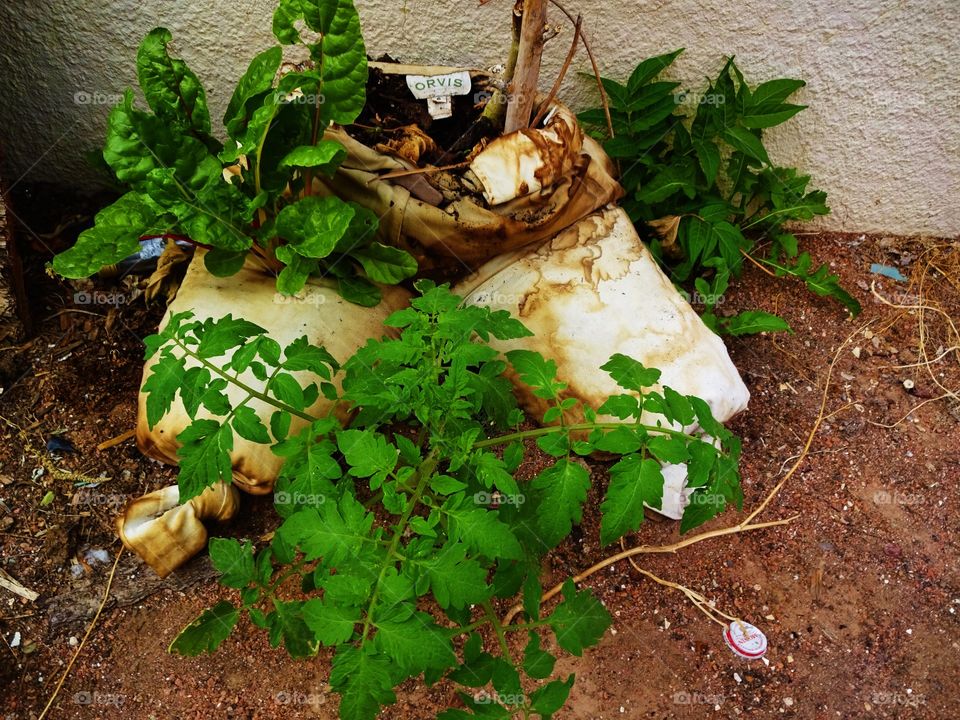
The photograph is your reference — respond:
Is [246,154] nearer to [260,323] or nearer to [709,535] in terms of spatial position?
[260,323]

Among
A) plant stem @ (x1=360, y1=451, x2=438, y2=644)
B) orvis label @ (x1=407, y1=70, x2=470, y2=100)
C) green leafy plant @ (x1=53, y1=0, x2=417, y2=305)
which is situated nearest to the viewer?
plant stem @ (x1=360, y1=451, x2=438, y2=644)

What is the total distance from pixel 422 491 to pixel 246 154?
93 centimetres

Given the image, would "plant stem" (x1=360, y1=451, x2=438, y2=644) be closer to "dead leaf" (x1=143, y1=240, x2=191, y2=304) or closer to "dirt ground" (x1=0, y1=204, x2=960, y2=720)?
"dirt ground" (x1=0, y1=204, x2=960, y2=720)

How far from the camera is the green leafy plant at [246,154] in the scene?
1.96m

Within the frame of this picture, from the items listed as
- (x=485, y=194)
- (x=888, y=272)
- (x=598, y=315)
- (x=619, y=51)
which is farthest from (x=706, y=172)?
(x=888, y=272)

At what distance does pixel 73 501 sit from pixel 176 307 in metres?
0.62

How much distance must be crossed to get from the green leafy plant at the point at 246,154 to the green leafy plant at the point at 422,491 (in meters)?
0.41

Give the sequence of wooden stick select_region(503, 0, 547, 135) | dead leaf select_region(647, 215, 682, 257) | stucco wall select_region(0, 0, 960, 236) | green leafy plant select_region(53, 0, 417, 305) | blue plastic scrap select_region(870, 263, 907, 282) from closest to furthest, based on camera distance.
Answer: green leafy plant select_region(53, 0, 417, 305)
wooden stick select_region(503, 0, 547, 135)
stucco wall select_region(0, 0, 960, 236)
dead leaf select_region(647, 215, 682, 257)
blue plastic scrap select_region(870, 263, 907, 282)

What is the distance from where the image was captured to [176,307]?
7.30 ft

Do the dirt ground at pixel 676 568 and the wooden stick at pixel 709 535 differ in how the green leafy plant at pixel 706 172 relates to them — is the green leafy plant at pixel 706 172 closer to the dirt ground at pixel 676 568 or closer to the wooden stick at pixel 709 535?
the dirt ground at pixel 676 568

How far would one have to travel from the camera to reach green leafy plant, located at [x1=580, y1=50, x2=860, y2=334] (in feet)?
8.48

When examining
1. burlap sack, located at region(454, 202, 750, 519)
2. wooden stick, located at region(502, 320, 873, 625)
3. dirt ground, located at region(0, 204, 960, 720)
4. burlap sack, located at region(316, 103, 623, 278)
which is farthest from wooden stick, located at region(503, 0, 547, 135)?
wooden stick, located at region(502, 320, 873, 625)

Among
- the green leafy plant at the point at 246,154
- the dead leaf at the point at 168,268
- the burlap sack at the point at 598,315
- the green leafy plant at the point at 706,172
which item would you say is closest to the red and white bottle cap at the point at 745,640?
the burlap sack at the point at 598,315

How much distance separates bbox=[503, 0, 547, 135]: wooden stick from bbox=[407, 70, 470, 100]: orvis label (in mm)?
208
